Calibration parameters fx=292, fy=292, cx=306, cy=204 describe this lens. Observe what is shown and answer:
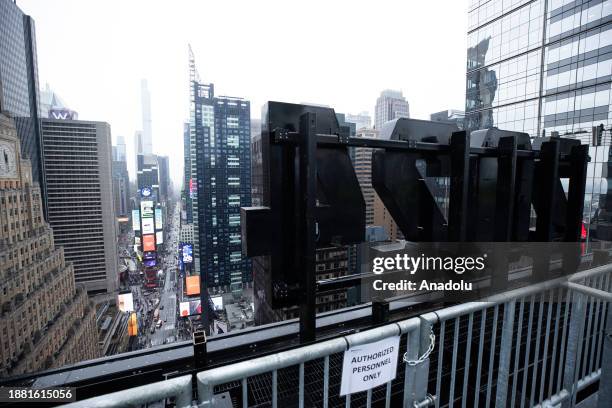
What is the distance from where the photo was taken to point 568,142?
476cm

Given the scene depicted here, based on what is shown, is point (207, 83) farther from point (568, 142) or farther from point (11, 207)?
point (568, 142)

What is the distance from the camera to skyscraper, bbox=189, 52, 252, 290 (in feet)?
299

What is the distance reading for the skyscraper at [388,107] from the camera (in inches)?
4707

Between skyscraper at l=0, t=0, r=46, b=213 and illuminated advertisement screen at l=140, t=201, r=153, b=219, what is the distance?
887 inches

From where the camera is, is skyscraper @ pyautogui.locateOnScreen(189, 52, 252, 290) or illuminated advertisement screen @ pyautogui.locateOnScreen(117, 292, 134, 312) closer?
illuminated advertisement screen @ pyautogui.locateOnScreen(117, 292, 134, 312)

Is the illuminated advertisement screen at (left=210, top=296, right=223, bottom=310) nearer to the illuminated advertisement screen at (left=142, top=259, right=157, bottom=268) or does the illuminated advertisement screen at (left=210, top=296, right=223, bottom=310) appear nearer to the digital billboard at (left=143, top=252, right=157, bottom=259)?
the illuminated advertisement screen at (left=142, top=259, right=157, bottom=268)

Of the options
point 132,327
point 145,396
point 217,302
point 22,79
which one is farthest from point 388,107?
point 145,396

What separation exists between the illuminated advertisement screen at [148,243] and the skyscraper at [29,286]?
35300 mm

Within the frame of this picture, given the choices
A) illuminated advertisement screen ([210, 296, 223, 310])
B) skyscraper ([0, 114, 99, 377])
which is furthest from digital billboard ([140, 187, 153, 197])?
skyscraper ([0, 114, 99, 377])

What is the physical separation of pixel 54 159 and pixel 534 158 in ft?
318

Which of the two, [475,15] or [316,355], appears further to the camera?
[475,15]

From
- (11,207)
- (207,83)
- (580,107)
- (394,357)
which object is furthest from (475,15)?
(207,83)

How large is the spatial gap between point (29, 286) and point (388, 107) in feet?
392

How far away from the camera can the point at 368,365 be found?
5.47ft
